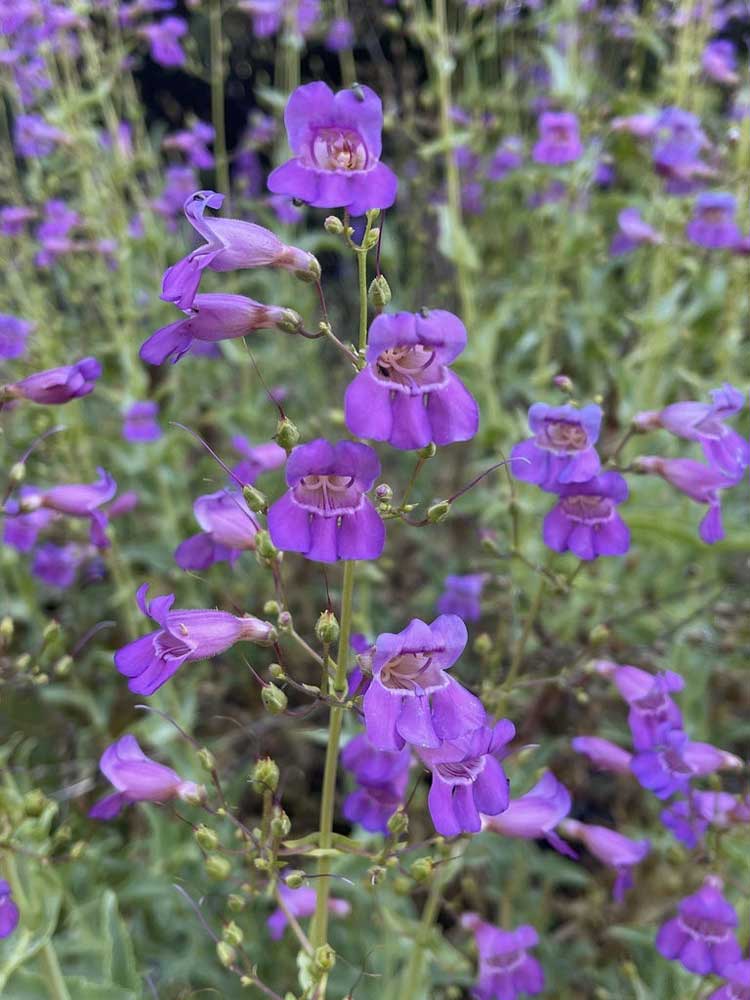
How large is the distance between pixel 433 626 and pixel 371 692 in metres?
A: 0.12

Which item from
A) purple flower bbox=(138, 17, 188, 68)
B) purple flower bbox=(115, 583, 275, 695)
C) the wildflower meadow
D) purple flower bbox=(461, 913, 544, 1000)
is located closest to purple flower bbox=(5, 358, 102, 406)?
the wildflower meadow

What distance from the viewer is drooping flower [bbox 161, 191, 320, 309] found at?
1200mm

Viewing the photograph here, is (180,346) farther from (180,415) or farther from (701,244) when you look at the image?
(180,415)

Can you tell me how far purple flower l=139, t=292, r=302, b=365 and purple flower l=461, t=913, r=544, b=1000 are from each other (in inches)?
54.1

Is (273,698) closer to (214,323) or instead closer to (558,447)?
(214,323)

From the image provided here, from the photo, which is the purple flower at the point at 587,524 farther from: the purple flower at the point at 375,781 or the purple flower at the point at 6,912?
the purple flower at the point at 6,912

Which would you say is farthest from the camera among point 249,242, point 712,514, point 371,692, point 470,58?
point 470,58

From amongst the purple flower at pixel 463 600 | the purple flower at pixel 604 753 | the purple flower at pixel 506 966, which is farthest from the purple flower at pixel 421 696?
the purple flower at pixel 463 600

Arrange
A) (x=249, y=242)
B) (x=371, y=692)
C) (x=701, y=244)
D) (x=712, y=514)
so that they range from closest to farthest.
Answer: (x=371, y=692), (x=249, y=242), (x=712, y=514), (x=701, y=244)

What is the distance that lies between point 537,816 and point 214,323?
3.27ft

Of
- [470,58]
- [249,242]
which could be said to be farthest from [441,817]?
Answer: [470,58]

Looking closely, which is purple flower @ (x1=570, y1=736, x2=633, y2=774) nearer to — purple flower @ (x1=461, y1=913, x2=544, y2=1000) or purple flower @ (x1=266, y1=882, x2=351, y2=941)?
purple flower @ (x1=461, y1=913, x2=544, y2=1000)

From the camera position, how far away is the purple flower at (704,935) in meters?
1.70

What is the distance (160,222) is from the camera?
12.9 feet
